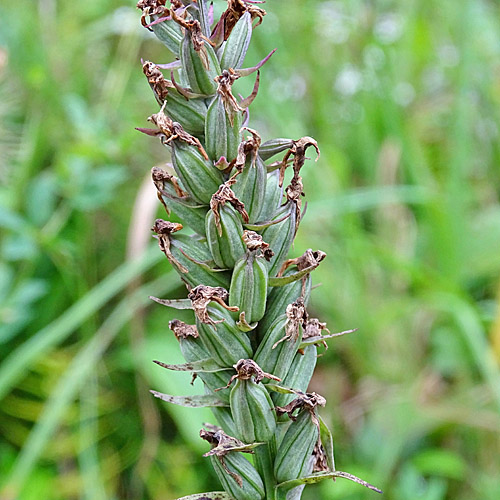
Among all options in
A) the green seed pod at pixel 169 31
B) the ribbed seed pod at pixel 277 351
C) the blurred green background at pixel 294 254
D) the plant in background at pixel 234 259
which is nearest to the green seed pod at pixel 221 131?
the plant in background at pixel 234 259

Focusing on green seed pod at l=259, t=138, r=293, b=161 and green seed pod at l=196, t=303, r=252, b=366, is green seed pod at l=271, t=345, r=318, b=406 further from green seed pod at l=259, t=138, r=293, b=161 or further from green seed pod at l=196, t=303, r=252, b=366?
green seed pod at l=259, t=138, r=293, b=161

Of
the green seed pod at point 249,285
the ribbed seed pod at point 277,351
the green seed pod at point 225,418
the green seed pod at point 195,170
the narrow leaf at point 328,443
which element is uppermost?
the green seed pod at point 195,170

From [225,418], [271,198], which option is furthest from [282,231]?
[225,418]

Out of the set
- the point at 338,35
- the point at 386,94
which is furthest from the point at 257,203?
the point at 338,35

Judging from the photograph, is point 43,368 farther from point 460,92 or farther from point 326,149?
point 460,92

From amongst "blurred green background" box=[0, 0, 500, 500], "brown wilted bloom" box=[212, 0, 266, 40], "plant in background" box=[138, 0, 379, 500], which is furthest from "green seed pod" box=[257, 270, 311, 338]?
"blurred green background" box=[0, 0, 500, 500]

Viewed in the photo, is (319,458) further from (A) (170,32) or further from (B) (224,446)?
(A) (170,32)

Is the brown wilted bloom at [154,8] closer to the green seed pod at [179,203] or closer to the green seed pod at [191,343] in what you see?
the green seed pod at [179,203]
